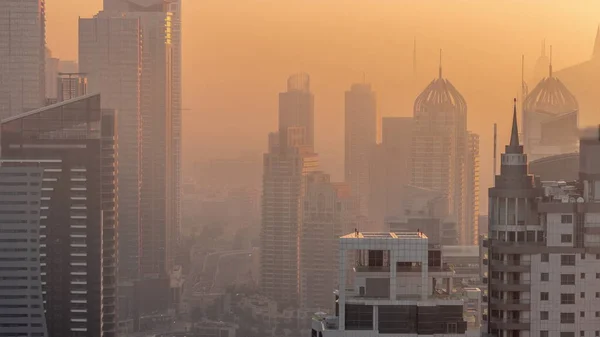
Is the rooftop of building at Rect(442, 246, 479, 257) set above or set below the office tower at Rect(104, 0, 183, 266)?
below

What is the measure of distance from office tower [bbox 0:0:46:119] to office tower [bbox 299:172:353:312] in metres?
6.06

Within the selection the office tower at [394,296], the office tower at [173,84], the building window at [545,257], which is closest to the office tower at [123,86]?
the office tower at [173,84]

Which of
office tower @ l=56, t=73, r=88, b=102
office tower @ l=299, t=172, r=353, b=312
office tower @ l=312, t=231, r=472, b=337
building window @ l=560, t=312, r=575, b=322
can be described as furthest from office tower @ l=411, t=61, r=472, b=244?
office tower @ l=312, t=231, r=472, b=337

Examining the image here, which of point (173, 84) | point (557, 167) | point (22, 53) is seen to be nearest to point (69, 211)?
point (22, 53)

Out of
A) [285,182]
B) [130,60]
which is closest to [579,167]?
[285,182]

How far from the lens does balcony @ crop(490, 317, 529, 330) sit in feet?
42.7

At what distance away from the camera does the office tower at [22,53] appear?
107 ft

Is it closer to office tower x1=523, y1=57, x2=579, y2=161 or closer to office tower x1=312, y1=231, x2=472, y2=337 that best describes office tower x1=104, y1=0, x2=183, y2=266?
office tower x1=523, y1=57, x2=579, y2=161

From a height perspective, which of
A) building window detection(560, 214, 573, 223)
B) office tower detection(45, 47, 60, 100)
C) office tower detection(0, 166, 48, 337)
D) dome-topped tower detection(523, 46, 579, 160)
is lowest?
office tower detection(0, 166, 48, 337)

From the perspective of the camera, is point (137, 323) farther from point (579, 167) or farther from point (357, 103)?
point (579, 167)

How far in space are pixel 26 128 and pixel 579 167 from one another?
576 inches

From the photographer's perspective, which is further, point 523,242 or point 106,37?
Answer: point 106,37

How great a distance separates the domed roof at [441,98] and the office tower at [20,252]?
7.35m

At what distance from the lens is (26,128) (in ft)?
86.7
